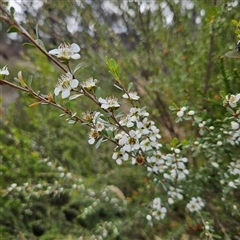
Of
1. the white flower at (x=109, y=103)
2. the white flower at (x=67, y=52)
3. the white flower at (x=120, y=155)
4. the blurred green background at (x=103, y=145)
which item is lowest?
the white flower at (x=120, y=155)

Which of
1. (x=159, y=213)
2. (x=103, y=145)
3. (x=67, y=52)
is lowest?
(x=159, y=213)

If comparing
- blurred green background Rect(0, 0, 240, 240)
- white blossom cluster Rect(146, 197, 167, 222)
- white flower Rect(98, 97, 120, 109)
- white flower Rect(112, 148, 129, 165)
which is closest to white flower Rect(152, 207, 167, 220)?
white blossom cluster Rect(146, 197, 167, 222)

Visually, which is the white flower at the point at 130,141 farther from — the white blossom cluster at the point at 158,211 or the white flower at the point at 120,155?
the white blossom cluster at the point at 158,211

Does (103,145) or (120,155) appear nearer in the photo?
(120,155)

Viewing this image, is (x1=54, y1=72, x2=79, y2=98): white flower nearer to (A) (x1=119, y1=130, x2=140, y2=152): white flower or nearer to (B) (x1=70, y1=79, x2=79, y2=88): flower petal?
(B) (x1=70, y1=79, x2=79, y2=88): flower petal

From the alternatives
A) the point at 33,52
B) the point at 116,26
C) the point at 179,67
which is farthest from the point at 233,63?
the point at 116,26

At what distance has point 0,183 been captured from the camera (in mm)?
1129

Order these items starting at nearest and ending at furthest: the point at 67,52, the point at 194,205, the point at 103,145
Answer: the point at 67,52 → the point at 194,205 → the point at 103,145

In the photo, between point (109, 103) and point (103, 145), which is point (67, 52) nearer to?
point (109, 103)

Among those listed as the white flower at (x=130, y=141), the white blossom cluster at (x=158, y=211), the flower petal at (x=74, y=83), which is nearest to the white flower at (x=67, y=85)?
the flower petal at (x=74, y=83)

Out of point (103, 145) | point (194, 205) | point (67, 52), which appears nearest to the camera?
point (67, 52)

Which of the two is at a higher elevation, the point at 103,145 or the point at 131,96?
the point at 103,145

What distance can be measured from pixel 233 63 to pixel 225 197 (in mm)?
365

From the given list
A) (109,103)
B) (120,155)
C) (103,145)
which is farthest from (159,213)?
(103,145)
